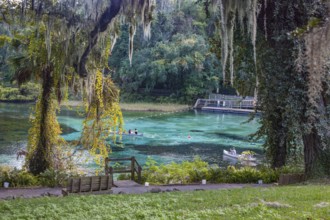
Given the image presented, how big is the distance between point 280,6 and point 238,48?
218 cm

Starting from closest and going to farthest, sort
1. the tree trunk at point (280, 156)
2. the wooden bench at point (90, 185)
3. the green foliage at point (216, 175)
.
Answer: the wooden bench at point (90, 185)
the green foliage at point (216, 175)
the tree trunk at point (280, 156)

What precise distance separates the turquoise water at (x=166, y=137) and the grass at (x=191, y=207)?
11717 mm

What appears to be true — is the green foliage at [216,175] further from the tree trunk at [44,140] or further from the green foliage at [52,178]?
the tree trunk at [44,140]

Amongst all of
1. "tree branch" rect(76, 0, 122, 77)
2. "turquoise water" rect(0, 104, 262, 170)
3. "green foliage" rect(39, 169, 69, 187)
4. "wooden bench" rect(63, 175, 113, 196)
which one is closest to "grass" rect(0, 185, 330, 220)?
"wooden bench" rect(63, 175, 113, 196)

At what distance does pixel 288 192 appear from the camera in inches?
313

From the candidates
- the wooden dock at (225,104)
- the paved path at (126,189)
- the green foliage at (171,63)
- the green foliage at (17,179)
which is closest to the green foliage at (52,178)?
the green foliage at (17,179)

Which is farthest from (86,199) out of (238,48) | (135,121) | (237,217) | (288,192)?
(135,121)

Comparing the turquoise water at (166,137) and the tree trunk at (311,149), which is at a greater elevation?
the tree trunk at (311,149)

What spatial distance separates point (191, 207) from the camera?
22.0 feet

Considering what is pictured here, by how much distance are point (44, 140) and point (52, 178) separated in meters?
1.88

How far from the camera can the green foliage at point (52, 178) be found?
1199cm

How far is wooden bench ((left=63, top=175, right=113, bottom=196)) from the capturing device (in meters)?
9.43

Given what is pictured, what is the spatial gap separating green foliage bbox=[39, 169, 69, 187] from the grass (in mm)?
4468

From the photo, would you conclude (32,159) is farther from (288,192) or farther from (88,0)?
(288,192)
